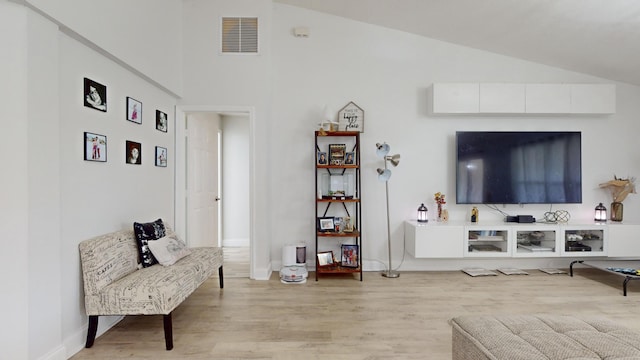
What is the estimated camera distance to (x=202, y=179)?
14.7 feet

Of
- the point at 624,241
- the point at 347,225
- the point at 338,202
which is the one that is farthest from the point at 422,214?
the point at 624,241

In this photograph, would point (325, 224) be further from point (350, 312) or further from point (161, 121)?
point (161, 121)

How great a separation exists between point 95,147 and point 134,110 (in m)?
0.66

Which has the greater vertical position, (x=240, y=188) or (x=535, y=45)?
(x=535, y=45)

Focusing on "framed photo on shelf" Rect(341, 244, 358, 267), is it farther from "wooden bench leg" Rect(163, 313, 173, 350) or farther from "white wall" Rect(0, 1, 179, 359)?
"white wall" Rect(0, 1, 179, 359)

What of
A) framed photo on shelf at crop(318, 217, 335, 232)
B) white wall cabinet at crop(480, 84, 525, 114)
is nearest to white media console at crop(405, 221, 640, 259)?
framed photo on shelf at crop(318, 217, 335, 232)

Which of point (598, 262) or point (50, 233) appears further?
point (598, 262)

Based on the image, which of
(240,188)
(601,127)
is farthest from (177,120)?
(601,127)

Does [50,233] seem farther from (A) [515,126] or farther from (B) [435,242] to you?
(A) [515,126]

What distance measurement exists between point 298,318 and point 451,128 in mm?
3023

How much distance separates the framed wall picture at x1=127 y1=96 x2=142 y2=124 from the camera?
2.98 m

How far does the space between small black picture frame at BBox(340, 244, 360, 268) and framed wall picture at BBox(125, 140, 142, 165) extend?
242cm

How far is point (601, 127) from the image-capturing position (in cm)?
434

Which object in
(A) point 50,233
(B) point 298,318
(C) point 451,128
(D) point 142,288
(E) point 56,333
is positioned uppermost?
(C) point 451,128
